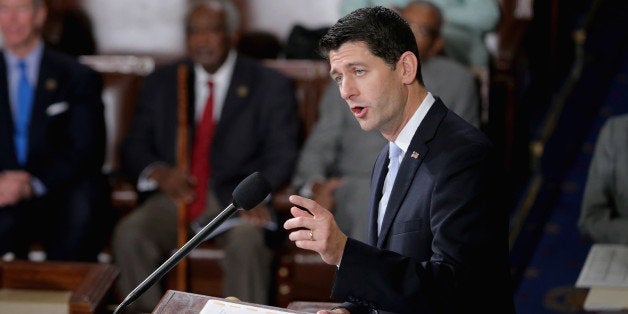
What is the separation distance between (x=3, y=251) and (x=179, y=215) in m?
0.61

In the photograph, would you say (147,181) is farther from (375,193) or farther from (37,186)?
(375,193)

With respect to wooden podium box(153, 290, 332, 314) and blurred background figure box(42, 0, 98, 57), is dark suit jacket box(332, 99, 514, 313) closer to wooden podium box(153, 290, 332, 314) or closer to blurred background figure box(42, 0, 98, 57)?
wooden podium box(153, 290, 332, 314)

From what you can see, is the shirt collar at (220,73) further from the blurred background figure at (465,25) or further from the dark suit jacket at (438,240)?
the dark suit jacket at (438,240)

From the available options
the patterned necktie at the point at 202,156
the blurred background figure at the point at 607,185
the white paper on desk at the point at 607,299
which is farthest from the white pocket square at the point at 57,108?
the white paper on desk at the point at 607,299

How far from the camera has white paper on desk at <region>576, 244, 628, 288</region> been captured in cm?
250

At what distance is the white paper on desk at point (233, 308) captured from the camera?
1.76 m

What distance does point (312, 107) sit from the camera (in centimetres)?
392

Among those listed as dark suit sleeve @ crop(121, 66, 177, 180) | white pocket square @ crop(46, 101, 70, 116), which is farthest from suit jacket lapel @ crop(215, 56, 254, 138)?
white pocket square @ crop(46, 101, 70, 116)

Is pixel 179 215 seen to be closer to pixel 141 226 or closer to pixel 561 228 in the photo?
pixel 141 226

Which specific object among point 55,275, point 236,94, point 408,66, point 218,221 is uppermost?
point 408,66

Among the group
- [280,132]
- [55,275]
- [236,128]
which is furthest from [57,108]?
[55,275]

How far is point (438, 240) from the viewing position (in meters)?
1.74

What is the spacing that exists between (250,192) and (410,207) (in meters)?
0.28

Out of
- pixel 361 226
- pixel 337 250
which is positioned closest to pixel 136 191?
pixel 361 226
